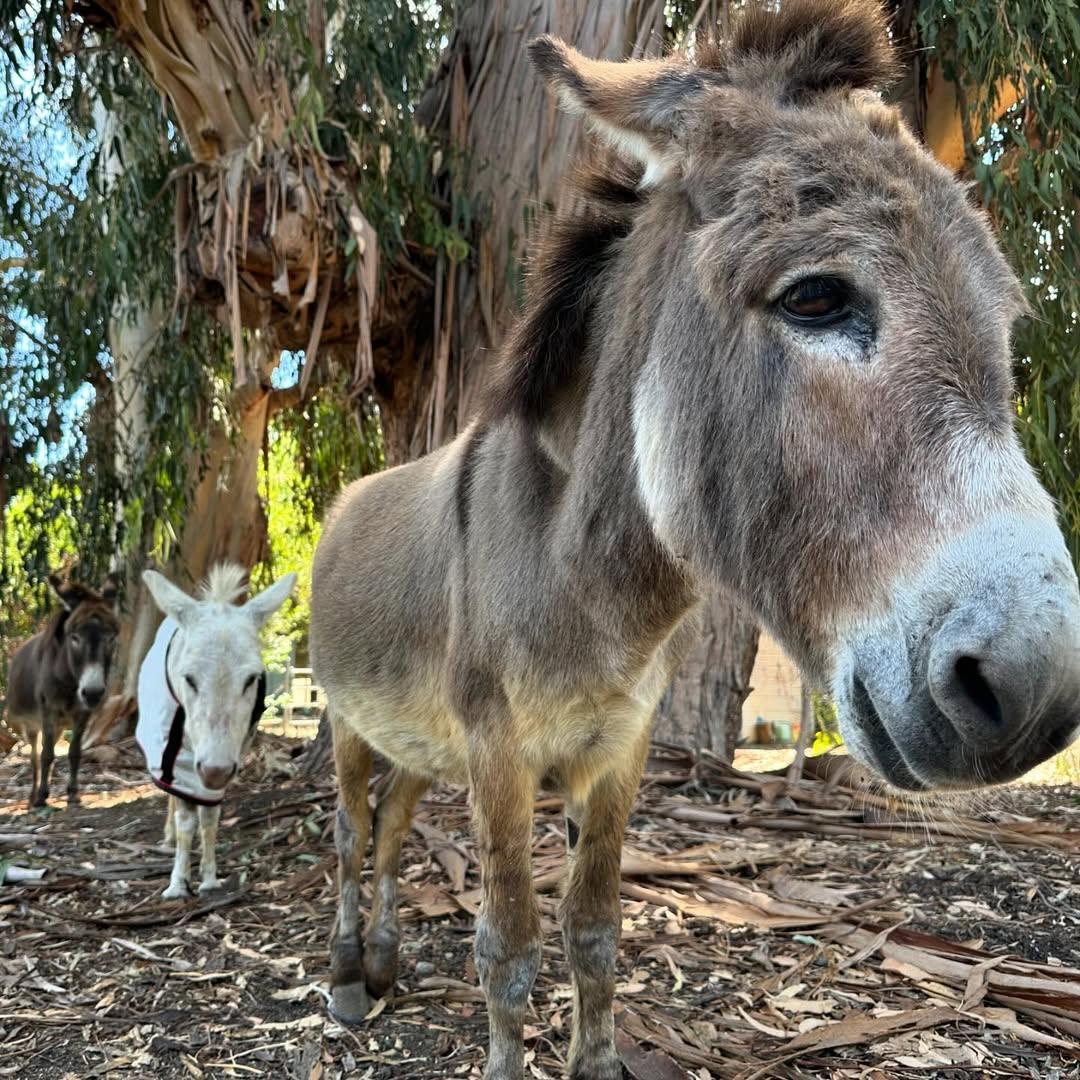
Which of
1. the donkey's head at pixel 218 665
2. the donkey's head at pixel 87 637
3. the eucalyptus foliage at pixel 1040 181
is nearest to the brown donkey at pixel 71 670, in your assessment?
the donkey's head at pixel 87 637

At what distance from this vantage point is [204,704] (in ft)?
16.3

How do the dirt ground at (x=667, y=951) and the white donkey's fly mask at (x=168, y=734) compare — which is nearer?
the dirt ground at (x=667, y=951)

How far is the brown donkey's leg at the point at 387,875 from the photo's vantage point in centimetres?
375

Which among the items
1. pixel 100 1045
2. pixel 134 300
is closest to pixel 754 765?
pixel 134 300

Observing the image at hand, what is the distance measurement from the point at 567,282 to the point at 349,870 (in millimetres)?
2678

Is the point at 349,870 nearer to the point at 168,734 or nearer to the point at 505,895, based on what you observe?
the point at 505,895

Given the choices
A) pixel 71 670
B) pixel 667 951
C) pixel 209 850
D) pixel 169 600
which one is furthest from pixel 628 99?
pixel 71 670

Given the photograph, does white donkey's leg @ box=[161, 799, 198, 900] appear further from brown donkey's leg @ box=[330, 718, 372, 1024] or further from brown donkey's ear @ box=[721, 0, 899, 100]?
brown donkey's ear @ box=[721, 0, 899, 100]

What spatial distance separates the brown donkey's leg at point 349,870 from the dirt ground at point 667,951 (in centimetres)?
12

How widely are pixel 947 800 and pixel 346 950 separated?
257 cm

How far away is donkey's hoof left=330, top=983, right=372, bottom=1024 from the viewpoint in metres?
3.56

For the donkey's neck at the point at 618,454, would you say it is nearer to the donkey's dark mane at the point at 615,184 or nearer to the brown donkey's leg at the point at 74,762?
the donkey's dark mane at the point at 615,184

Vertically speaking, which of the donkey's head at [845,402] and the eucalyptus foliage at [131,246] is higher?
the eucalyptus foliage at [131,246]

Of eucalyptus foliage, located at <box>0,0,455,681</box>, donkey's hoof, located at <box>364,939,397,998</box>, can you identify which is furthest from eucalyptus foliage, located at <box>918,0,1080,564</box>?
donkey's hoof, located at <box>364,939,397,998</box>
